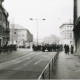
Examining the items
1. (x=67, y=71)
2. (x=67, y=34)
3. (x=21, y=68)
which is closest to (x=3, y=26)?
(x=21, y=68)

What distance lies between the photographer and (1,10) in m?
64.9

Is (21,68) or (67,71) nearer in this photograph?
(67,71)

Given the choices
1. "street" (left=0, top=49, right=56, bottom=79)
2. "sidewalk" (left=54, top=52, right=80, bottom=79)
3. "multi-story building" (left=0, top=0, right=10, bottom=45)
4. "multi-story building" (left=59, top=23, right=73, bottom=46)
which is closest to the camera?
"sidewalk" (left=54, top=52, right=80, bottom=79)

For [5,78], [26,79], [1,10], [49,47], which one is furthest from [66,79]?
[1,10]

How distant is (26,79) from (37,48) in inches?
2078

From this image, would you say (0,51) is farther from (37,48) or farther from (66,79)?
(66,79)

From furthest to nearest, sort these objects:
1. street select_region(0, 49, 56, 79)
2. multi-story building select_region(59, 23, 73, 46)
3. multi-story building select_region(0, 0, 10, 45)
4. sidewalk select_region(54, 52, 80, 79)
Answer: multi-story building select_region(59, 23, 73, 46), multi-story building select_region(0, 0, 10, 45), street select_region(0, 49, 56, 79), sidewalk select_region(54, 52, 80, 79)

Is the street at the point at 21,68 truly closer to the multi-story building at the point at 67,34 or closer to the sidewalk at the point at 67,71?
the sidewalk at the point at 67,71

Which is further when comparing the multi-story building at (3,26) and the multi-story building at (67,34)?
the multi-story building at (67,34)

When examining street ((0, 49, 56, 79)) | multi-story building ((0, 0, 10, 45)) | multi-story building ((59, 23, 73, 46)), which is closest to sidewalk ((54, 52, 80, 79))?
street ((0, 49, 56, 79))

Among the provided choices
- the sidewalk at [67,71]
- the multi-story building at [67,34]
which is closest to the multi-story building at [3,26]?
the sidewalk at [67,71]

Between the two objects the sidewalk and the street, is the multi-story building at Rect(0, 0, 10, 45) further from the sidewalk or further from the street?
the sidewalk

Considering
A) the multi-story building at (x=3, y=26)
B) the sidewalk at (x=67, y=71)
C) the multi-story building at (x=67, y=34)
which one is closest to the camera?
the sidewalk at (x=67, y=71)

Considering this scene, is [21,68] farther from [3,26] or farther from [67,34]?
[67,34]
